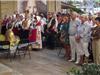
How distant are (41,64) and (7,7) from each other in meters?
8.20

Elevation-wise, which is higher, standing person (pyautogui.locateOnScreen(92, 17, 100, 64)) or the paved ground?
standing person (pyautogui.locateOnScreen(92, 17, 100, 64))

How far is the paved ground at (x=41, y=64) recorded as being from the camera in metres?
10.6

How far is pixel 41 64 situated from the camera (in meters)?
11.9

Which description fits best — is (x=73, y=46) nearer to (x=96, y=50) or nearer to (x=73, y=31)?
(x=73, y=31)

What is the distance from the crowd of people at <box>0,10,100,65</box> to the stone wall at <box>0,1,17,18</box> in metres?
3.29

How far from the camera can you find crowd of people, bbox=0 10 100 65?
11.2m

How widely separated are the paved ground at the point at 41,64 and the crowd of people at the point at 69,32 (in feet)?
1.71

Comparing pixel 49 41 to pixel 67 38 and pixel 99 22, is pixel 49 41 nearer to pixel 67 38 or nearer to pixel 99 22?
pixel 67 38

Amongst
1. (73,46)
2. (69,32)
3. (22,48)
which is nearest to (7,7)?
(22,48)

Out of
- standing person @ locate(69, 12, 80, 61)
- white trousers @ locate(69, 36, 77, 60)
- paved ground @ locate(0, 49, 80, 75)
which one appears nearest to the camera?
paved ground @ locate(0, 49, 80, 75)

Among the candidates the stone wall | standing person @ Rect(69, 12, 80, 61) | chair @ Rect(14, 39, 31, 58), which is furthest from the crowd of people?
the stone wall

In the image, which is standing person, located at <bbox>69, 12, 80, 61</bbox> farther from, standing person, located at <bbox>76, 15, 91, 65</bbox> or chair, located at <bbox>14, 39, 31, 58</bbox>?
chair, located at <bbox>14, 39, 31, 58</bbox>

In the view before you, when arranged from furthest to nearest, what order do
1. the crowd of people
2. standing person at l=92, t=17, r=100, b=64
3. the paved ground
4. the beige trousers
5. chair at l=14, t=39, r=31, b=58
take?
1. chair at l=14, t=39, r=31, b=58
2. the crowd of people
3. the beige trousers
4. standing person at l=92, t=17, r=100, b=64
5. the paved ground

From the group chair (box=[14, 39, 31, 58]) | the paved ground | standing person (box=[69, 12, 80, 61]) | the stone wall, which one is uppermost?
the stone wall
